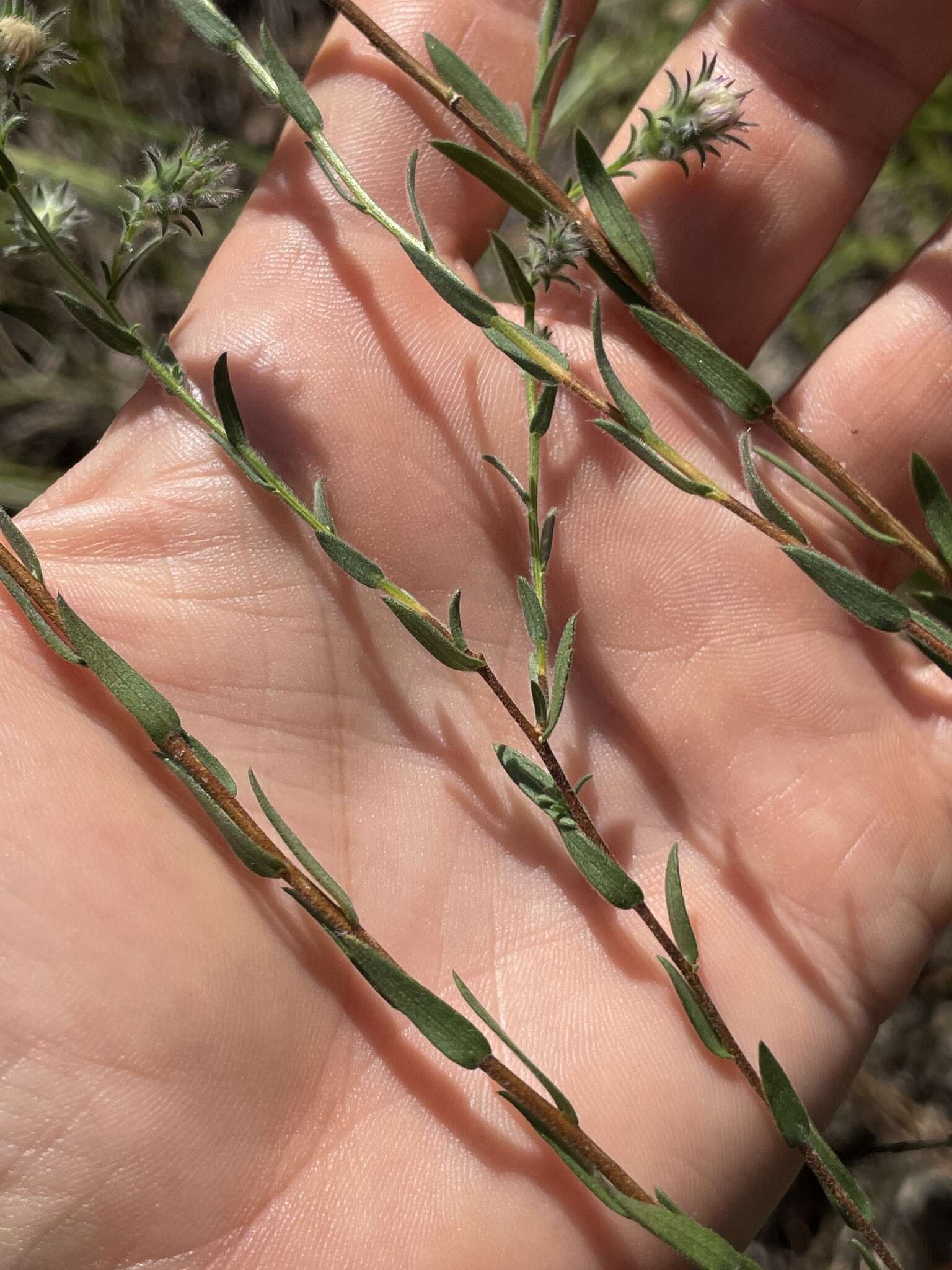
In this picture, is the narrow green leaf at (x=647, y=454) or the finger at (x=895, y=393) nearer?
the narrow green leaf at (x=647, y=454)

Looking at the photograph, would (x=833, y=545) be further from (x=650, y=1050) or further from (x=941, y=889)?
(x=650, y=1050)

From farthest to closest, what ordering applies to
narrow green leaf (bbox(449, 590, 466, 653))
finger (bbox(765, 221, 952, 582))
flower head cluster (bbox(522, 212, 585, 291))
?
finger (bbox(765, 221, 952, 582)) < flower head cluster (bbox(522, 212, 585, 291)) < narrow green leaf (bbox(449, 590, 466, 653))

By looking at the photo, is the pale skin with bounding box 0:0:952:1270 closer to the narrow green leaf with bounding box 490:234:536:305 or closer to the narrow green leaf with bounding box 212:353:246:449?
the narrow green leaf with bounding box 212:353:246:449

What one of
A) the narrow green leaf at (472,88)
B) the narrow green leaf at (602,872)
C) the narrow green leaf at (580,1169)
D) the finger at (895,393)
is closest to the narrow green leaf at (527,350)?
the narrow green leaf at (472,88)

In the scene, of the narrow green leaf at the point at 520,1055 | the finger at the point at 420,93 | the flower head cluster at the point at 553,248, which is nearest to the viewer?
the narrow green leaf at the point at 520,1055

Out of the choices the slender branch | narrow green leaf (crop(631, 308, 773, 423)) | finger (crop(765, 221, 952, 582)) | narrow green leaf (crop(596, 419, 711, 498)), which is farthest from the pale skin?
narrow green leaf (crop(596, 419, 711, 498))

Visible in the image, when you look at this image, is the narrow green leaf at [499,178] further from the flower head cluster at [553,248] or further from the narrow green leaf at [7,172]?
the narrow green leaf at [7,172]

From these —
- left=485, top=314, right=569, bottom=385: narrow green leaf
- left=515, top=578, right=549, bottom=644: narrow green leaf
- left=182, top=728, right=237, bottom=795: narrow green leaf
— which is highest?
left=485, top=314, right=569, bottom=385: narrow green leaf

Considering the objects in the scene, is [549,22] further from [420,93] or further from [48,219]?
[48,219]
